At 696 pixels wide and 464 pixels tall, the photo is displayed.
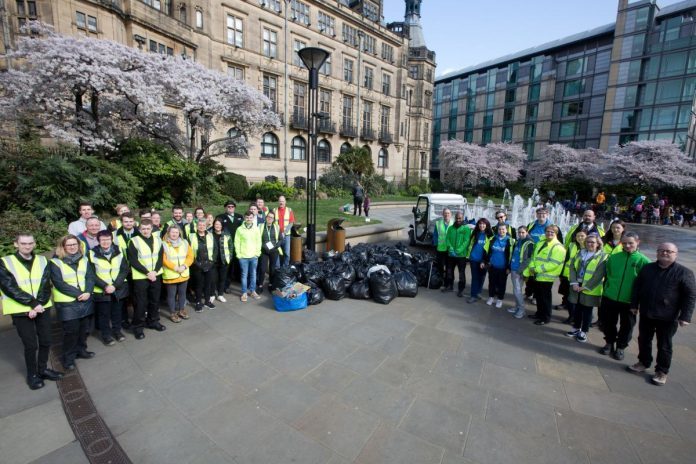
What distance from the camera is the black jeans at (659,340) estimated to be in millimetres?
3924

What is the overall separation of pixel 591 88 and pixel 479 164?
63.8 ft

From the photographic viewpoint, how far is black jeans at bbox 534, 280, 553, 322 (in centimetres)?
553

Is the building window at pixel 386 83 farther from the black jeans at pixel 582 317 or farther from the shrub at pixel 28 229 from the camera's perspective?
the black jeans at pixel 582 317

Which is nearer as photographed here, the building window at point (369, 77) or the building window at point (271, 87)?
the building window at point (271, 87)

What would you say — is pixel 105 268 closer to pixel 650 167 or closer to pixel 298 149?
pixel 298 149

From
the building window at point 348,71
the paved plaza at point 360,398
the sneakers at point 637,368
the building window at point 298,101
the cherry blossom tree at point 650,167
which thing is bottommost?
the paved plaza at point 360,398

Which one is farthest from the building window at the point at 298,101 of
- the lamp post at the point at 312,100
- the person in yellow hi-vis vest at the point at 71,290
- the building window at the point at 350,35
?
the person in yellow hi-vis vest at the point at 71,290

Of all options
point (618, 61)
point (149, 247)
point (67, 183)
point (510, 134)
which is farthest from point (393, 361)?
point (510, 134)

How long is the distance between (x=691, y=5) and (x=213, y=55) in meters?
47.3

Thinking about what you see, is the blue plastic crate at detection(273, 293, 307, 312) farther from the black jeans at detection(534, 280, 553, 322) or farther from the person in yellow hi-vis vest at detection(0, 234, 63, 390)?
the black jeans at detection(534, 280, 553, 322)

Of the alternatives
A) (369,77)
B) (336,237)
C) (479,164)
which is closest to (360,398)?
(336,237)

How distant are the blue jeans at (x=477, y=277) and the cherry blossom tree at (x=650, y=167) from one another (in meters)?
30.1

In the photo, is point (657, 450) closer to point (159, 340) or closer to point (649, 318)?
point (649, 318)

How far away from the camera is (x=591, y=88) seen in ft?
137
